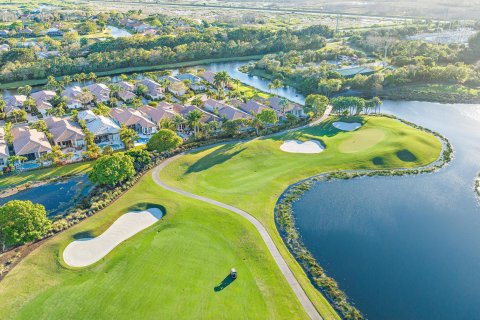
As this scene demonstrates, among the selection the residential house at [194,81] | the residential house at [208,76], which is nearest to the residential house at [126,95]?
the residential house at [194,81]

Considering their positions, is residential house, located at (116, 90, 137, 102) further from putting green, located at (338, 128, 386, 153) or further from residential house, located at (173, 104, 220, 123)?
putting green, located at (338, 128, 386, 153)

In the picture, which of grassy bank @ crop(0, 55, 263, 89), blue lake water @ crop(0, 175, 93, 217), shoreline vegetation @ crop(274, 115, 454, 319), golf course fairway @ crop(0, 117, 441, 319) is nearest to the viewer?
golf course fairway @ crop(0, 117, 441, 319)

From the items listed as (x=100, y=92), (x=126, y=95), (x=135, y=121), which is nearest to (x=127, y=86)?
(x=126, y=95)

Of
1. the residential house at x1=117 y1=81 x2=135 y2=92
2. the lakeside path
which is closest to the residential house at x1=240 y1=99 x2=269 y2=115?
the lakeside path

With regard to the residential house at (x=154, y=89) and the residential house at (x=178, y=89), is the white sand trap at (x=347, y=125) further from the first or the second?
the residential house at (x=154, y=89)

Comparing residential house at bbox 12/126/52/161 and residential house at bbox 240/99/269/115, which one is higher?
residential house at bbox 12/126/52/161

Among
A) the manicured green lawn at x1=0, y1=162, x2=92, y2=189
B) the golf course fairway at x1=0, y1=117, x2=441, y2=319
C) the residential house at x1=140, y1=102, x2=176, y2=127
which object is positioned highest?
the residential house at x1=140, y1=102, x2=176, y2=127

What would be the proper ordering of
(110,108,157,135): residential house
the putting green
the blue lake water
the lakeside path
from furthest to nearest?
(110,108,157,135): residential house < the putting green < the blue lake water < the lakeside path
